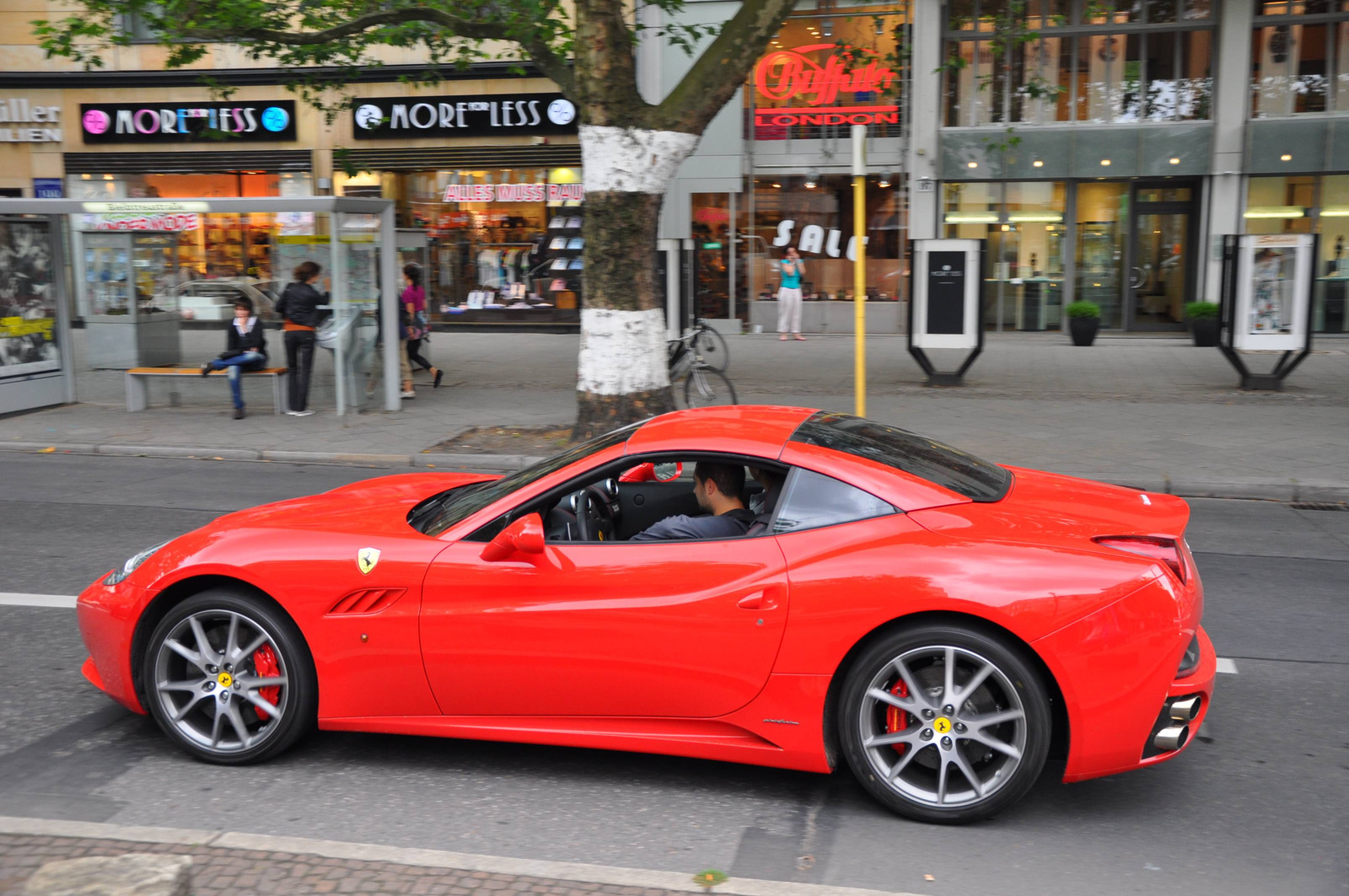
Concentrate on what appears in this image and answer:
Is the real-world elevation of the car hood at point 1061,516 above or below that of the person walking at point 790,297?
below

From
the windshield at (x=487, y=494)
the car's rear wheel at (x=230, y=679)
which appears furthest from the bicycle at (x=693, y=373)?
the car's rear wheel at (x=230, y=679)

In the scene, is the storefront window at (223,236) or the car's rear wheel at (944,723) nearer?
the car's rear wheel at (944,723)

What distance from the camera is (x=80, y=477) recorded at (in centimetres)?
1077

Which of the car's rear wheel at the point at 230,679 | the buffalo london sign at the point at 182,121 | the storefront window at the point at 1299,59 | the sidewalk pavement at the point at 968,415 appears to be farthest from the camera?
the buffalo london sign at the point at 182,121

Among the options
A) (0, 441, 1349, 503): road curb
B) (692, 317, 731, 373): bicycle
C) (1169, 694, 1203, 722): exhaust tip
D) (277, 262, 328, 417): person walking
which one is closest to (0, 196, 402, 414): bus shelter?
(277, 262, 328, 417): person walking

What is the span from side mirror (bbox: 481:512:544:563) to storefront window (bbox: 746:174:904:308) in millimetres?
19957

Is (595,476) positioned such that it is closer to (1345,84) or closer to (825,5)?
(825,5)

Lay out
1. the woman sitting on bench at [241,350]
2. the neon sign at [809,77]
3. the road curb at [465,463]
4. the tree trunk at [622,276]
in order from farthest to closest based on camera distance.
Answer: the neon sign at [809,77]
the woman sitting on bench at [241,350]
the tree trunk at [622,276]
the road curb at [465,463]

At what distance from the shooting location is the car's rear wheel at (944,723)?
3.84m

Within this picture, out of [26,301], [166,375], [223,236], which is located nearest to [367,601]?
[166,375]

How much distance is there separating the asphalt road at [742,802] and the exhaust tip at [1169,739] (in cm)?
29

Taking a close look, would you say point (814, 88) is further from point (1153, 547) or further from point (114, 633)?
point (114, 633)

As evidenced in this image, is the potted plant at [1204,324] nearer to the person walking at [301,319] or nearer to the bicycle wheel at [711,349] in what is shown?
the bicycle wheel at [711,349]

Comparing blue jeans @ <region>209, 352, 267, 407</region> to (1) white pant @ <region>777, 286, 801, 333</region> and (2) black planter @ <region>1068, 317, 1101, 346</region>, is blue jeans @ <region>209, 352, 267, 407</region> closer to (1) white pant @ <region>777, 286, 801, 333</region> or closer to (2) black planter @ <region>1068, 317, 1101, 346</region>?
(1) white pant @ <region>777, 286, 801, 333</region>
